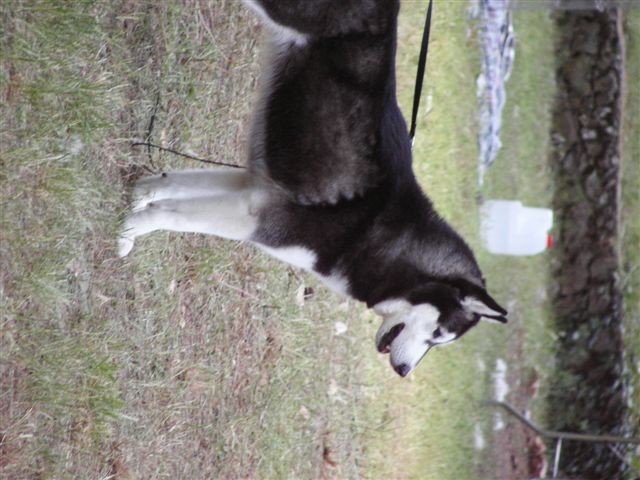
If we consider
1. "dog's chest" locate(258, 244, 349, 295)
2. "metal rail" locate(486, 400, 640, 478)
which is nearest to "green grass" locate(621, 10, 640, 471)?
"metal rail" locate(486, 400, 640, 478)

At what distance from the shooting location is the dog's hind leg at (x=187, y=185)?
13.7 feet

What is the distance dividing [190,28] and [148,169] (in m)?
1.02

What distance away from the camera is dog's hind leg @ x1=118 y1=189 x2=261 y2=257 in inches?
160

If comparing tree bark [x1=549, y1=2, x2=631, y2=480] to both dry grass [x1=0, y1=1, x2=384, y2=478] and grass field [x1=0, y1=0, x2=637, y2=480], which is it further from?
dry grass [x1=0, y1=1, x2=384, y2=478]

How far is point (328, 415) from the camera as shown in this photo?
20.2ft

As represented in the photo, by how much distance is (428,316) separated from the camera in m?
4.33

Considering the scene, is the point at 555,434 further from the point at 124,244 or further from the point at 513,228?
the point at 124,244

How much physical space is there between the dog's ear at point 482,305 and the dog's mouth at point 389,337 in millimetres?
360

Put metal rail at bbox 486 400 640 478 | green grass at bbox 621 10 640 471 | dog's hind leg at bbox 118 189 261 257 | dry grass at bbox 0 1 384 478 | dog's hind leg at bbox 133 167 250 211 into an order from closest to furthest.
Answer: dry grass at bbox 0 1 384 478 < dog's hind leg at bbox 118 189 261 257 < dog's hind leg at bbox 133 167 250 211 < metal rail at bbox 486 400 640 478 < green grass at bbox 621 10 640 471

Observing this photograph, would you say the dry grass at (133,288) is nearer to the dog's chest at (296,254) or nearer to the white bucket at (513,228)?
the dog's chest at (296,254)

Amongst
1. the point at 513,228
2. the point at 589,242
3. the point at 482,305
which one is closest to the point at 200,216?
the point at 482,305

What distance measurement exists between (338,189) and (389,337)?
2.96 feet

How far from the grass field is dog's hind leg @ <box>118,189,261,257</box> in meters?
0.10

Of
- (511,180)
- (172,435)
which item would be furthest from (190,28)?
(511,180)
